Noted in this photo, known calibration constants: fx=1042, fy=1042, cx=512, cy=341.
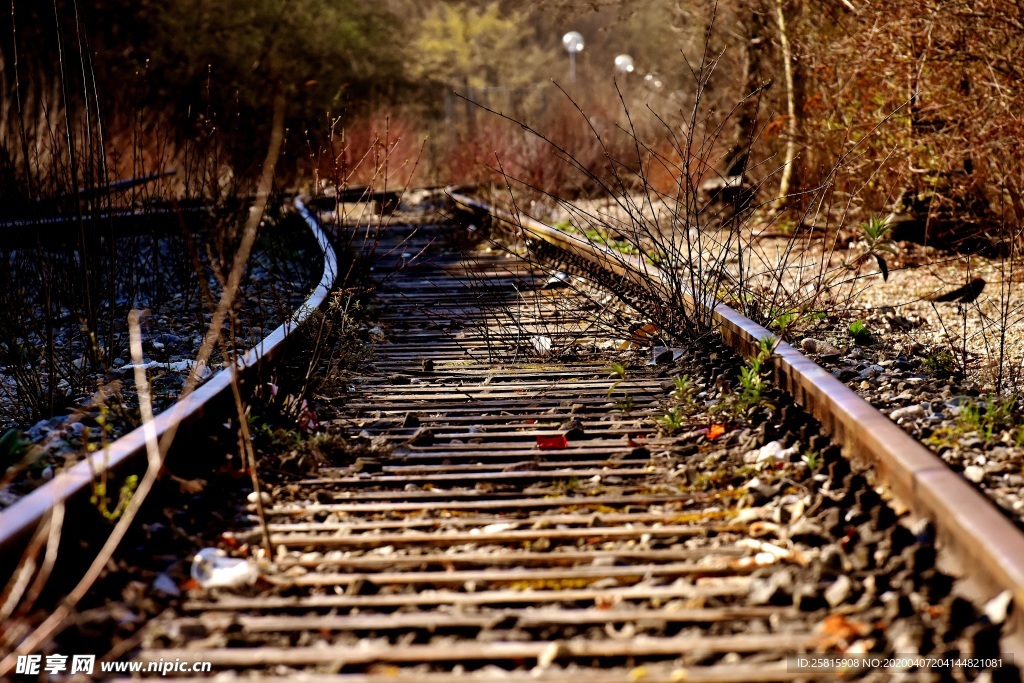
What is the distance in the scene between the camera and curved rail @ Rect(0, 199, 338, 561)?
8.23 ft

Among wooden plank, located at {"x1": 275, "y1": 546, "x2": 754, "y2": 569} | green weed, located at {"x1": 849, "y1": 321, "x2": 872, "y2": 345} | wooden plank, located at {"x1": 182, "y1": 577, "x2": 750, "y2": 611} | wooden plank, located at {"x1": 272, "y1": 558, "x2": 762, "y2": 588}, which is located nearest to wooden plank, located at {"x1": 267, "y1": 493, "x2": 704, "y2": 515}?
wooden plank, located at {"x1": 275, "y1": 546, "x2": 754, "y2": 569}

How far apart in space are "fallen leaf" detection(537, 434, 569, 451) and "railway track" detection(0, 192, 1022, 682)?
0.01 metres

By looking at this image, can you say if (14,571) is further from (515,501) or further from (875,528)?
(875,528)

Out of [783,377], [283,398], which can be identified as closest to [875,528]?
[783,377]

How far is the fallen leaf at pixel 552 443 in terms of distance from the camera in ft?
13.1

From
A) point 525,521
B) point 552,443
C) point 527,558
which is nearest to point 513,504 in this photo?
point 525,521

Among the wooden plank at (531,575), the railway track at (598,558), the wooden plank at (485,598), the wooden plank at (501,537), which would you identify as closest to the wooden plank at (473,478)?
the railway track at (598,558)

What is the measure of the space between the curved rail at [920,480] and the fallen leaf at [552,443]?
950 mm

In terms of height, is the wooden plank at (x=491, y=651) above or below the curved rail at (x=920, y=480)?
below

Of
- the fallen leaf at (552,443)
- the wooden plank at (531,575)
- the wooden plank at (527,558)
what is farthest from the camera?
the fallen leaf at (552,443)

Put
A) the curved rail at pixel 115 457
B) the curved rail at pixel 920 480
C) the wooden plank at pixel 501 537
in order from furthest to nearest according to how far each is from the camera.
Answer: the wooden plank at pixel 501 537 → the curved rail at pixel 115 457 → the curved rail at pixel 920 480

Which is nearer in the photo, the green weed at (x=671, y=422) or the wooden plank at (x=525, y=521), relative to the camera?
the wooden plank at (x=525, y=521)

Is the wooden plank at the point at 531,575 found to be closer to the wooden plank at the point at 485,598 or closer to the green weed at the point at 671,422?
the wooden plank at the point at 485,598

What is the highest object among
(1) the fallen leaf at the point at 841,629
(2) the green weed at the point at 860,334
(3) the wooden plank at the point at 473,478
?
(2) the green weed at the point at 860,334
